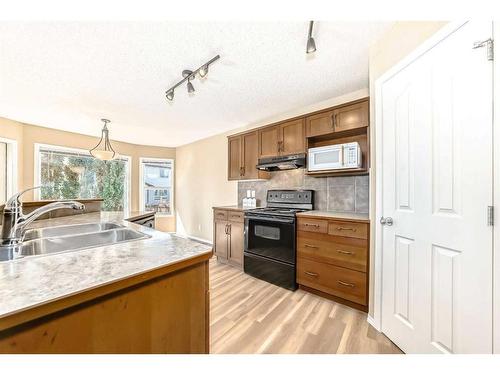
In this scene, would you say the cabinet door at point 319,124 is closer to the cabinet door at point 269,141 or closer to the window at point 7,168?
the cabinet door at point 269,141

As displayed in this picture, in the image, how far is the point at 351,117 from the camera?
2203 millimetres

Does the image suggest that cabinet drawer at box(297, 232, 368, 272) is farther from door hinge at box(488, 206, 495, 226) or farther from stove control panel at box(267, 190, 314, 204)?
door hinge at box(488, 206, 495, 226)

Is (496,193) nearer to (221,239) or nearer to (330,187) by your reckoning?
(330,187)

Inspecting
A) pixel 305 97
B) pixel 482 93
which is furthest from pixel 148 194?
pixel 482 93

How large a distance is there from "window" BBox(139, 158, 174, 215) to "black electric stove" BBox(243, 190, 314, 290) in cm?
332

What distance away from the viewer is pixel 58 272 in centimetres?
71

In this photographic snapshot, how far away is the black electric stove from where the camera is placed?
2.39 meters

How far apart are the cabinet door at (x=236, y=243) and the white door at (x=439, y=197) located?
5.93 ft

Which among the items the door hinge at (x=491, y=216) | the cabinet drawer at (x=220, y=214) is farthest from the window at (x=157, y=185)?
the door hinge at (x=491, y=216)

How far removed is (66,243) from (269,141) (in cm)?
243

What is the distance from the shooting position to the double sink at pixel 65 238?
111 cm

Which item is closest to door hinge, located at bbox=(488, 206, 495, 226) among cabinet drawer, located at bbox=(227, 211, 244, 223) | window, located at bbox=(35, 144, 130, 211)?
cabinet drawer, located at bbox=(227, 211, 244, 223)

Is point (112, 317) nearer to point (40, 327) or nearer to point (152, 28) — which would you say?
point (40, 327)
